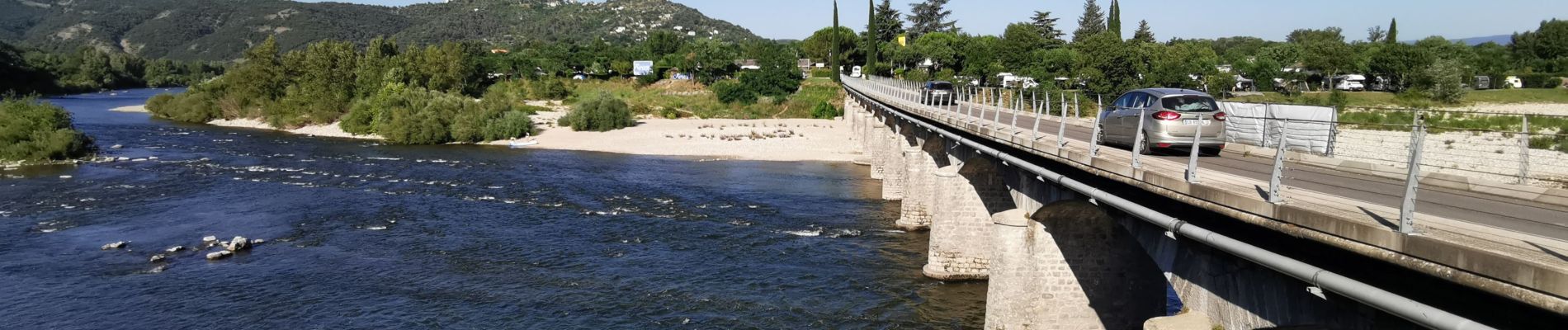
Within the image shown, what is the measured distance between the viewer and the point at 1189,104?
17.5 m

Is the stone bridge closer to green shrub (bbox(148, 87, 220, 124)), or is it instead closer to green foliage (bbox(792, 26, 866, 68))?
green shrub (bbox(148, 87, 220, 124))

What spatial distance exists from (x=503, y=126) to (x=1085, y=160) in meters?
64.0

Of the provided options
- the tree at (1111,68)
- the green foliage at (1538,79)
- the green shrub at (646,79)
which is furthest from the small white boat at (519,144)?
the green foliage at (1538,79)

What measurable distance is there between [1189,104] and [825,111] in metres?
73.0

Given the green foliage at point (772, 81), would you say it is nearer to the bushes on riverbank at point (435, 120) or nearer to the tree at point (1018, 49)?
the tree at point (1018, 49)

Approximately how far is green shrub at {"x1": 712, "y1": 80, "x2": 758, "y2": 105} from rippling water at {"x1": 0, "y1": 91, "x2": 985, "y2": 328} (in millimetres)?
44627

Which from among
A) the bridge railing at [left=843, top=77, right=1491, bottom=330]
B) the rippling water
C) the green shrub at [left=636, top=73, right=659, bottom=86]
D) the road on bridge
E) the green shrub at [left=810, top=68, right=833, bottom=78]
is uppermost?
the green shrub at [left=810, top=68, right=833, bottom=78]

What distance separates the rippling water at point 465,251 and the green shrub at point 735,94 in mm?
44627

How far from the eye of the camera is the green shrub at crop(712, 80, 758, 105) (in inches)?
3844

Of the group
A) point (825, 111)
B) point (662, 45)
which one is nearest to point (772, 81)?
point (825, 111)

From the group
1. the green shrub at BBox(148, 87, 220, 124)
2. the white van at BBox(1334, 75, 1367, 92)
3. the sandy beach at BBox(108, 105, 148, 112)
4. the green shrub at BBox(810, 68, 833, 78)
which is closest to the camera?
the white van at BBox(1334, 75, 1367, 92)

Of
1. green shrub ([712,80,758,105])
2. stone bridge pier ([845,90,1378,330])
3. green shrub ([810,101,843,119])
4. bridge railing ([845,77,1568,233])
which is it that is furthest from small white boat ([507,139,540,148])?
bridge railing ([845,77,1568,233])

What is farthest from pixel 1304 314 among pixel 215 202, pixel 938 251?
pixel 215 202

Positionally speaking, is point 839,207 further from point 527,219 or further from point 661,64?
point 661,64
